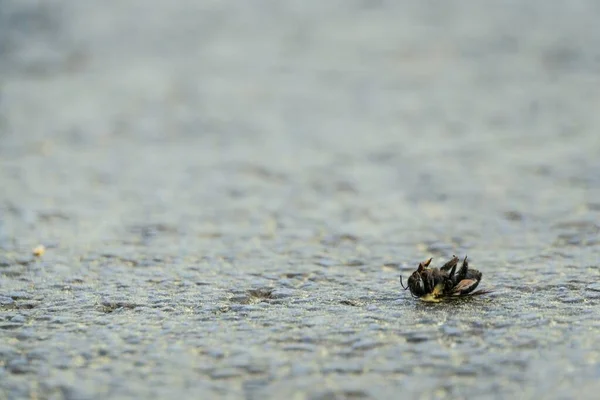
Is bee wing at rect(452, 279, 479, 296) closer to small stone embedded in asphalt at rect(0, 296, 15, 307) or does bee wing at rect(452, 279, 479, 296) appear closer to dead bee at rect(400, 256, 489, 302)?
dead bee at rect(400, 256, 489, 302)

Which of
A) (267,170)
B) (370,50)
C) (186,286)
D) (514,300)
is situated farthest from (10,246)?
(370,50)

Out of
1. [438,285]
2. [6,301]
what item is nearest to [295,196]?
[438,285]

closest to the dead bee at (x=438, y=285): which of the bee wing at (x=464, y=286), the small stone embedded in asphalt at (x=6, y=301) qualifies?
the bee wing at (x=464, y=286)

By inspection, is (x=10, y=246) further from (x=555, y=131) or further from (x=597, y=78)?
Result: (x=597, y=78)

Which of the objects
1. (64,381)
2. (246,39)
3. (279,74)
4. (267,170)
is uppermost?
(246,39)

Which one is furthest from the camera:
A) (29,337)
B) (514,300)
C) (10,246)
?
(10,246)

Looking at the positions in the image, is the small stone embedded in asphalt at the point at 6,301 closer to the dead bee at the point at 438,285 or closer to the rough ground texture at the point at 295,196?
the rough ground texture at the point at 295,196
